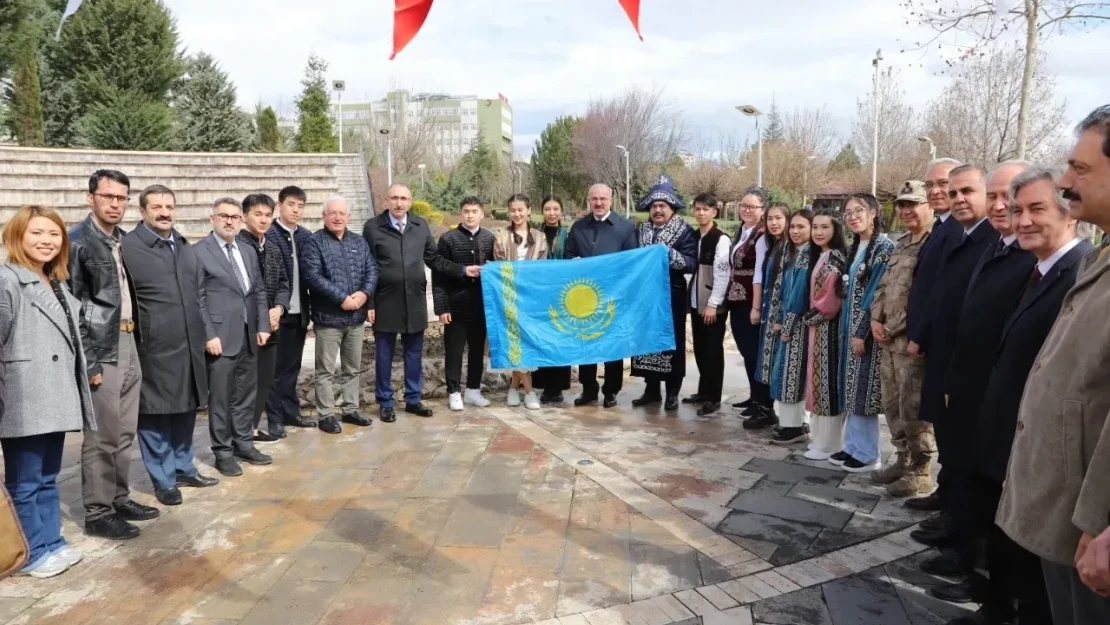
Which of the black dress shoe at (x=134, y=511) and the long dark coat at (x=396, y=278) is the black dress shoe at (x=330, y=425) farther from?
the black dress shoe at (x=134, y=511)

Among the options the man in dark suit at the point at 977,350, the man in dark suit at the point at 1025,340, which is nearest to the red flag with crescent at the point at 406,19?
the man in dark suit at the point at 1025,340

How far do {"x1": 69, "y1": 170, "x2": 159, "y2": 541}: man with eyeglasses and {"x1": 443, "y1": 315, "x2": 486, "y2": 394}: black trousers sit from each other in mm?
2762

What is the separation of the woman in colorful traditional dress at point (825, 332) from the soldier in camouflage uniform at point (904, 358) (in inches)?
18.1

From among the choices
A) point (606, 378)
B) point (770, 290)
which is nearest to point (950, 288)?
point (770, 290)

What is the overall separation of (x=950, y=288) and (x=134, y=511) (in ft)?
15.0

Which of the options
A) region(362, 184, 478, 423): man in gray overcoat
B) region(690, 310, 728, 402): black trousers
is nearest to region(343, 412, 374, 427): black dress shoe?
region(362, 184, 478, 423): man in gray overcoat

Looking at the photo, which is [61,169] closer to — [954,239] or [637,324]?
[637,324]

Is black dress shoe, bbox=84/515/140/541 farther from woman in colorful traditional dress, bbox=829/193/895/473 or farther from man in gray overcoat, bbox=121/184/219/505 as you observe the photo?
woman in colorful traditional dress, bbox=829/193/895/473

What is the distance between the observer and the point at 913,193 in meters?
4.32

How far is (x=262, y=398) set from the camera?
554cm

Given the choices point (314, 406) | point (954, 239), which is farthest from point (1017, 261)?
point (314, 406)

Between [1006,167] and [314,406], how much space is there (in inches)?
217

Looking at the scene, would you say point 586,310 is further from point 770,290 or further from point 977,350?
point 977,350

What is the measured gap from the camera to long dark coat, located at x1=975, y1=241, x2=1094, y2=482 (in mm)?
2545
